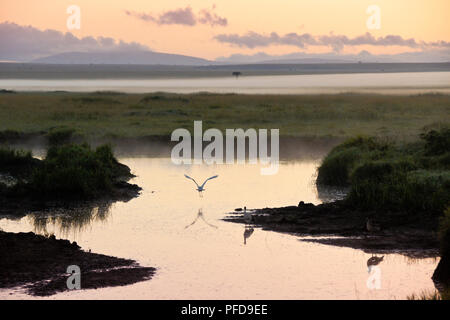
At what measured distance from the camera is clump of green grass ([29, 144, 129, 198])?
2309cm

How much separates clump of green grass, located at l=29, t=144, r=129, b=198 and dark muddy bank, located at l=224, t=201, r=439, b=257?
15.8 ft

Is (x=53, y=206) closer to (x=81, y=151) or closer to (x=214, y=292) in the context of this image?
(x=81, y=151)

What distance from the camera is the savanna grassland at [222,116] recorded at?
43.8m

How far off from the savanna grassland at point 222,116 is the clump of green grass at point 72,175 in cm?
1482

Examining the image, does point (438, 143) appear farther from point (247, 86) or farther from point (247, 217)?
point (247, 86)

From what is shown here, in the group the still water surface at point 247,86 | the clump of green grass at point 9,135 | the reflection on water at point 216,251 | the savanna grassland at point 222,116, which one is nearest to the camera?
the reflection on water at point 216,251

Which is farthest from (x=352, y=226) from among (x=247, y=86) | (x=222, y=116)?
(x=247, y=86)

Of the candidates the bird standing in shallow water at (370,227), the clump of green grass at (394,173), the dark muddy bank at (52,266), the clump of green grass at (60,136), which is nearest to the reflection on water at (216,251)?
the dark muddy bank at (52,266)

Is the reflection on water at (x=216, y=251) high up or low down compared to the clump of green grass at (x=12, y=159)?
down

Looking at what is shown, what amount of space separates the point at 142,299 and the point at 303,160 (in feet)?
70.4

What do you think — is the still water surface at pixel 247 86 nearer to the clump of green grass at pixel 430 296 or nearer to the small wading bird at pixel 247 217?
the small wading bird at pixel 247 217

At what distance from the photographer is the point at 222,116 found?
51062 mm

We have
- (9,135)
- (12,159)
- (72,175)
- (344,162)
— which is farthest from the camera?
(9,135)

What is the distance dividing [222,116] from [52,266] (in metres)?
35.9
